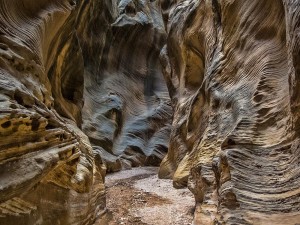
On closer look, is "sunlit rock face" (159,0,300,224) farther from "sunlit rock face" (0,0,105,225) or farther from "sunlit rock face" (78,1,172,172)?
"sunlit rock face" (78,1,172,172)

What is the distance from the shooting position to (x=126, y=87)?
69.4ft

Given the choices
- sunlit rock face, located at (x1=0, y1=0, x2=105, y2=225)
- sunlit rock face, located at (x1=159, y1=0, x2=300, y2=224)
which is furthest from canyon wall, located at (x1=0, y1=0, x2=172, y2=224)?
sunlit rock face, located at (x1=159, y1=0, x2=300, y2=224)

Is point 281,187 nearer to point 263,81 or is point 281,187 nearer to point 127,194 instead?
point 263,81

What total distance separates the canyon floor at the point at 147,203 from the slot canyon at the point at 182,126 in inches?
1.4

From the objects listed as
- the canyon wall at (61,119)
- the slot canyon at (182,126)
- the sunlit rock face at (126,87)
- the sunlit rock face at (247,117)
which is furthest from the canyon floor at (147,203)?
the sunlit rock face at (126,87)

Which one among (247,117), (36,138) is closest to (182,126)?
(247,117)

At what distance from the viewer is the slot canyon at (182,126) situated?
4312 mm

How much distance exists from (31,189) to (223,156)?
3377 mm

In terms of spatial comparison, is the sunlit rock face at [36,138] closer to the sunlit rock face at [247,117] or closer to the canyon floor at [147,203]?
the canyon floor at [147,203]

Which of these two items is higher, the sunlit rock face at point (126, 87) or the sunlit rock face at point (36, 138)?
the sunlit rock face at point (36, 138)

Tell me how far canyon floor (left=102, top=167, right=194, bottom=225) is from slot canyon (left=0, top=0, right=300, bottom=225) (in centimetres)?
4

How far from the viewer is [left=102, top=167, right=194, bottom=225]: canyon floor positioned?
750 cm

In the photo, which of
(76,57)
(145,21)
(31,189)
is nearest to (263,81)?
(31,189)

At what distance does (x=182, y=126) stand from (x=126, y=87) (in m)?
9.28
